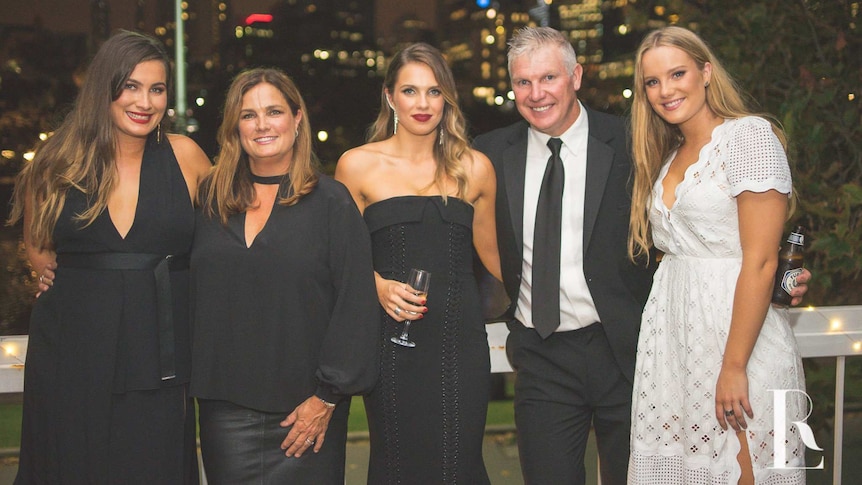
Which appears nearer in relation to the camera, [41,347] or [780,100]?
[41,347]

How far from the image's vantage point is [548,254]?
2.57m

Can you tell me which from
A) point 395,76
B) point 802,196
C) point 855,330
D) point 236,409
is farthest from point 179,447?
point 802,196

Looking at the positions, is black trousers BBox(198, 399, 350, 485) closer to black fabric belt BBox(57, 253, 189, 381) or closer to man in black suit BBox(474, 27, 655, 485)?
black fabric belt BBox(57, 253, 189, 381)

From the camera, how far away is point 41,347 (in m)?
2.52

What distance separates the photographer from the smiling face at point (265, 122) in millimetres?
2453

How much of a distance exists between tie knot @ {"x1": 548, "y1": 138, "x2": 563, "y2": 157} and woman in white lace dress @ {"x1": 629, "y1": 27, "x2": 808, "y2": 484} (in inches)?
9.1

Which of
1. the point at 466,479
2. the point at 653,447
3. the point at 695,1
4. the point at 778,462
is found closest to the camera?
the point at 778,462

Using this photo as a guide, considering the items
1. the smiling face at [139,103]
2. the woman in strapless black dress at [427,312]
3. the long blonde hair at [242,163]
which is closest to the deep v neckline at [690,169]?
the woman in strapless black dress at [427,312]

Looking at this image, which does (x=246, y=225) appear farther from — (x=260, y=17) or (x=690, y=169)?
(x=260, y=17)

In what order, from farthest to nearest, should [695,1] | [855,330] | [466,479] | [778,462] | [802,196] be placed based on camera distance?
[695,1], [802,196], [855,330], [466,479], [778,462]

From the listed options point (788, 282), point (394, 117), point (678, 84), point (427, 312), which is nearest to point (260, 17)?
point (394, 117)

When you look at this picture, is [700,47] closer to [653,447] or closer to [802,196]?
[653,447]

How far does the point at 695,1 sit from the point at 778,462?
2691 millimetres

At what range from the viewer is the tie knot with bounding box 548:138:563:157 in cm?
263
